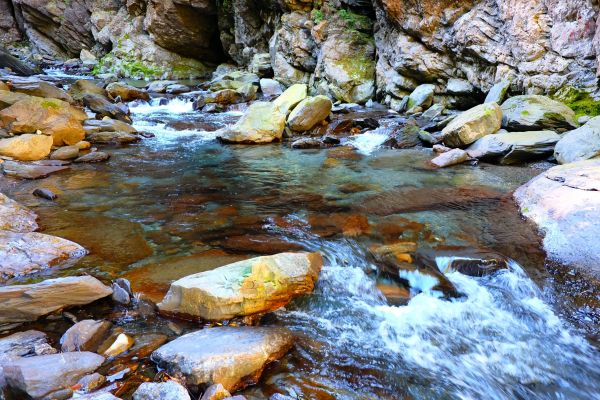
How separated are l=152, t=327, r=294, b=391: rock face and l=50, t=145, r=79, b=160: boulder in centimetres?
696

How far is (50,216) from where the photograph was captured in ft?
16.9

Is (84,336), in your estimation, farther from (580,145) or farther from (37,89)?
(37,89)

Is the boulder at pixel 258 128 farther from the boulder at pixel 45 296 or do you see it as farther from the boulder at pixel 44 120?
the boulder at pixel 45 296

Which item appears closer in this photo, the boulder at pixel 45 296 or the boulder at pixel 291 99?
the boulder at pixel 45 296

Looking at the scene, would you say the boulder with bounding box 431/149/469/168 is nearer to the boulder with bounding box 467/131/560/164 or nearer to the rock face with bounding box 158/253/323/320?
the boulder with bounding box 467/131/560/164

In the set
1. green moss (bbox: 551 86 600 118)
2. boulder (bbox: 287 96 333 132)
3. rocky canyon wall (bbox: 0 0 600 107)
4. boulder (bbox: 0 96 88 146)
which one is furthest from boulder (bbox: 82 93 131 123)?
green moss (bbox: 551 86 600 118)

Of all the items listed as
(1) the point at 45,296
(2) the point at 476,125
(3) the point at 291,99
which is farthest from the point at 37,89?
(2) the point at 476,125

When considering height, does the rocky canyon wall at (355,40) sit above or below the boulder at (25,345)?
above

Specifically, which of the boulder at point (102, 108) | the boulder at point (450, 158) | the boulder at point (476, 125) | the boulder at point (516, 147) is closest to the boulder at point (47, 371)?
the boulder at point (450, 158)

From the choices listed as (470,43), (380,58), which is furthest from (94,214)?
(380,58)

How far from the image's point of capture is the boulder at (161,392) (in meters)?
2.17

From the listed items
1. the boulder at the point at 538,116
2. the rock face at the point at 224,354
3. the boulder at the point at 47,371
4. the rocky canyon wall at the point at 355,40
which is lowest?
the rock face at the point at 224,354

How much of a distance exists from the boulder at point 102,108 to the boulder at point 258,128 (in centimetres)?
366

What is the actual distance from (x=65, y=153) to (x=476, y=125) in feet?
28.1
